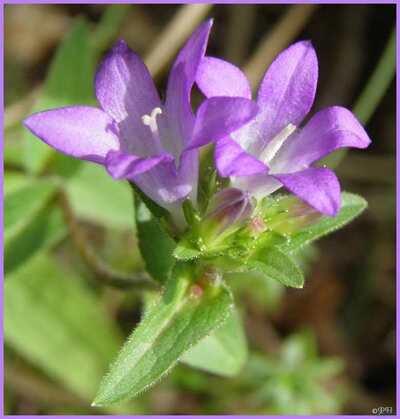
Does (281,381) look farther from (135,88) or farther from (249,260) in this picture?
(135,88)

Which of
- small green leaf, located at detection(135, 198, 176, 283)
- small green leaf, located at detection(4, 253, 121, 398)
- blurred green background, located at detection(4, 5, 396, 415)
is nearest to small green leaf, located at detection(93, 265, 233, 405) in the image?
small green leaf, located at detection(135, 198, 176, 283)

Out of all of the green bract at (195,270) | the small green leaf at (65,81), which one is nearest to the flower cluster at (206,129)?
the green bract at (195,270)

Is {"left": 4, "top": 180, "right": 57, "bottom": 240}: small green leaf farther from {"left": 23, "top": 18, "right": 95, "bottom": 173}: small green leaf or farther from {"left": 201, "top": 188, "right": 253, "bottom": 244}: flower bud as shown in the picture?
{"left": 201, "top": 188, "right": 253, "bottom": 244}: flower bud

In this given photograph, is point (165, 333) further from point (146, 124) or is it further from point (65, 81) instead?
point (65, 81)

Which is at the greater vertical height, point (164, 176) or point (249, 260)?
point (164, 176)

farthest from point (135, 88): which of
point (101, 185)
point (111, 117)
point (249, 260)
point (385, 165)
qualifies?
point (385, 165)

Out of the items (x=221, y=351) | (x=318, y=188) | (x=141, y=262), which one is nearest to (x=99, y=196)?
(x=141, y=262)

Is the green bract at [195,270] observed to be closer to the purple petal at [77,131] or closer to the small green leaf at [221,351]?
the purple petal at [77,131]
